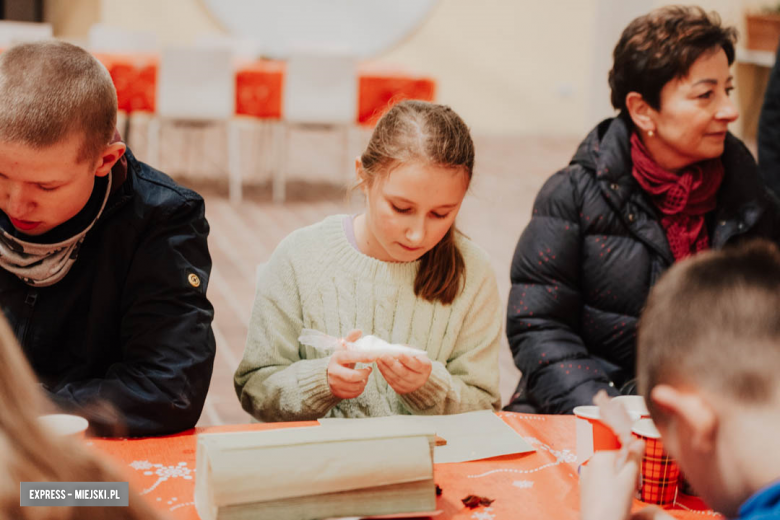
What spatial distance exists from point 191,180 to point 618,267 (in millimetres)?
6252

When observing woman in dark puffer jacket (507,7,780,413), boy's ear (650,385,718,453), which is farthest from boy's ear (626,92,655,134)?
boy's ear (650,385,718,453)

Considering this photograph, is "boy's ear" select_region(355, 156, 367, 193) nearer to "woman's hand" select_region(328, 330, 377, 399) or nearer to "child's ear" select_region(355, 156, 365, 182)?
"child's ear" select_region(355, 156, 365, 182)

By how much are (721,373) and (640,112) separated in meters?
1.56

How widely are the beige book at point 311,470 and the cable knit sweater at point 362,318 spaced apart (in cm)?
60

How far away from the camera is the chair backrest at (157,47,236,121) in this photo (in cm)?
702

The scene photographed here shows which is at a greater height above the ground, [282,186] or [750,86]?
[750,86]

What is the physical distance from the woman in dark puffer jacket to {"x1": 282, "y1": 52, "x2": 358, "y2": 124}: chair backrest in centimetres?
500

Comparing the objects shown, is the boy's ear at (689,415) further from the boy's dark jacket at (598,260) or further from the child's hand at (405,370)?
the boy's dark jacket at (598,260)

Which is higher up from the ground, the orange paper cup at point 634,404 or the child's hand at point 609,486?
the child's hand at point 609,486

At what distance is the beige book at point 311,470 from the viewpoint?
131 cm

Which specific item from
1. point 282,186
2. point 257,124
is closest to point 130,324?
point 282,186

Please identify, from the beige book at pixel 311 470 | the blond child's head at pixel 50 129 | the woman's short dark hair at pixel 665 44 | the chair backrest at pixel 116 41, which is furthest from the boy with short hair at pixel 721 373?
the chair backrest at pixel 116 41

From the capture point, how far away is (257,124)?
10.4m

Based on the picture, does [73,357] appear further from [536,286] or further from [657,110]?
[657,110]
